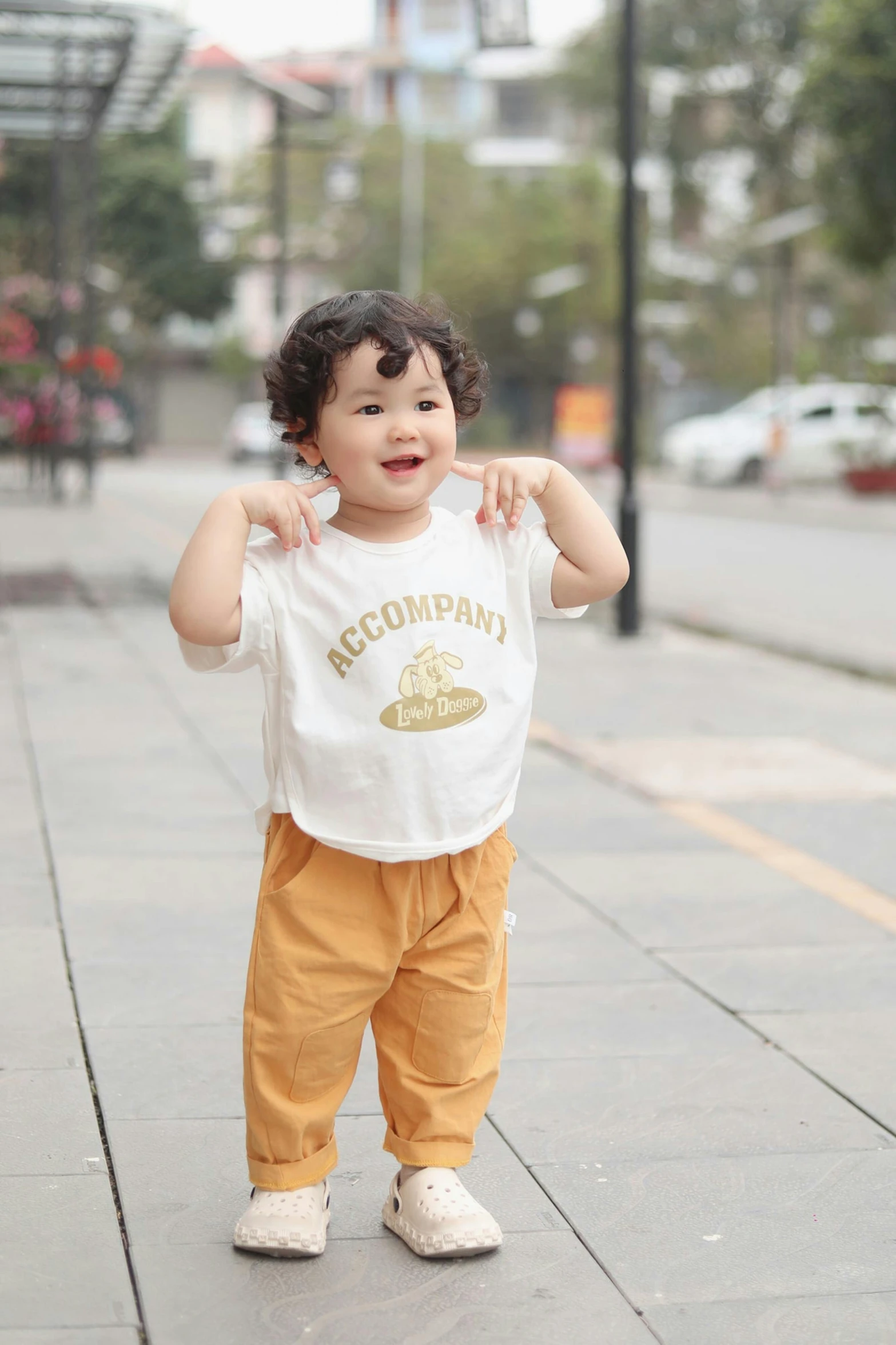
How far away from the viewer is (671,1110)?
3.51 meters

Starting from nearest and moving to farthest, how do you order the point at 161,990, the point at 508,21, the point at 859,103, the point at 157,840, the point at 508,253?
1. the point at 161,990
2. the point at 157,840
3. the point at 508,21
4. the point at 859,103
5. the point at 508,253

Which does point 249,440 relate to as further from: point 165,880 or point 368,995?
point 368,995

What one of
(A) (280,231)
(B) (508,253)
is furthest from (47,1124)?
(B) (508,253)

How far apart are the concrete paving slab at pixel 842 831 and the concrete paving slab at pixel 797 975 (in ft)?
2.27

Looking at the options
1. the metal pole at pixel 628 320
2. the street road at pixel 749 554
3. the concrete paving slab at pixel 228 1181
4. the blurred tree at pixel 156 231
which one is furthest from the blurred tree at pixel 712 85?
the concrete paving slab at pixel 228 1181

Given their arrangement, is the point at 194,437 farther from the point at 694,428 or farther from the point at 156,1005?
the point at 156,1005

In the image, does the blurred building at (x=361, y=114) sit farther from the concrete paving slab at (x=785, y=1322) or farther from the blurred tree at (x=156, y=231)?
the concrete paving slab at (x=785, y=1322)

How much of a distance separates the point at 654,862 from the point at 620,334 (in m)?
6.01

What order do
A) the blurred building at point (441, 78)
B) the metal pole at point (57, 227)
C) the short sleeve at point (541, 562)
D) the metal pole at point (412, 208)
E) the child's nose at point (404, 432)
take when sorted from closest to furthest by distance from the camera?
1. the child's nose at point (404, 432)
2. the short sleeve at point (541, 562)
3. the metal pole at point (57, 227)
4. the metal pole at point (412, 208)
5. the blurred building at point (441, 78)

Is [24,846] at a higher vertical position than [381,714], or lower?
lower

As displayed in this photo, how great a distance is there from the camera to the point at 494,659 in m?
2.80

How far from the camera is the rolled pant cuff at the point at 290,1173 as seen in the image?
2828mm

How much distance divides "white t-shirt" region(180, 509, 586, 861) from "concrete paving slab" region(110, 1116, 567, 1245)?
662mm

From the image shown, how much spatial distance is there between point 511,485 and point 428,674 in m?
0.30
